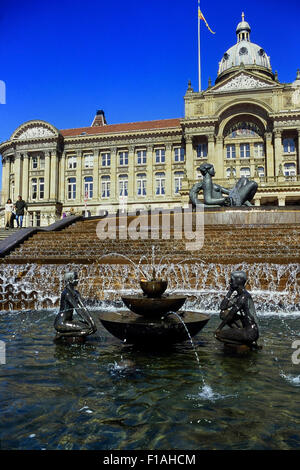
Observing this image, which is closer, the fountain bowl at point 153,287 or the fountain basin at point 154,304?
the fountain basin at point 154,304

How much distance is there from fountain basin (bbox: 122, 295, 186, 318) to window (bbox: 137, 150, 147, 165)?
4826cm

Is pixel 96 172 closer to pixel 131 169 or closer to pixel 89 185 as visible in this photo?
pixel 89 185

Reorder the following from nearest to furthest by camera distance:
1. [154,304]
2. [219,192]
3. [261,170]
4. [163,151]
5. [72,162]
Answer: [154,304] → [219,192] → [261,170] → [163,151] → [72,162]

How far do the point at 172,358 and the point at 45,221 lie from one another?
49.0 m

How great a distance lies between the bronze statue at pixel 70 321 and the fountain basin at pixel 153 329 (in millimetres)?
459

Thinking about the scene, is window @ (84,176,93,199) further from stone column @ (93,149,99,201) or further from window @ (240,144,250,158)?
window @ (240,144,250,158)

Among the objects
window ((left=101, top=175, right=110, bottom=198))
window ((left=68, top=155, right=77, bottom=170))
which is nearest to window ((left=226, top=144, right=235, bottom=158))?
window ((left=101, top=175, right=110, bottom=198))

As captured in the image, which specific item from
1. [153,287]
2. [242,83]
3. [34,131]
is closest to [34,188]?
[34,131]

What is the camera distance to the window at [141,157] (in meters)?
52.1

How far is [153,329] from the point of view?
15.7 feet

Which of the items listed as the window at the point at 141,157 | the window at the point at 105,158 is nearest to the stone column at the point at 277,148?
the window at the point at 141,157

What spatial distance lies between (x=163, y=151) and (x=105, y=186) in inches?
403

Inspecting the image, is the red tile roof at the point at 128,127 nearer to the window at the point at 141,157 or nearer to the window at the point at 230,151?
the window at the point at 141,157

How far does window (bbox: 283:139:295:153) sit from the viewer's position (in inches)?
1761
